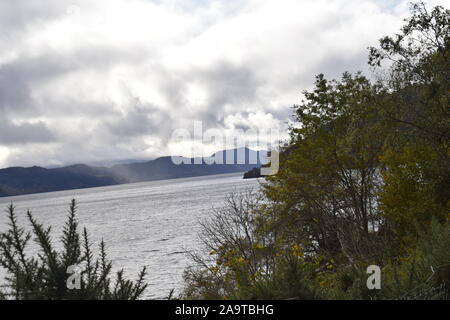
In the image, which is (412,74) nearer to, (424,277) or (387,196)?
(387,196)

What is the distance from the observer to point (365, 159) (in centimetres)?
2503

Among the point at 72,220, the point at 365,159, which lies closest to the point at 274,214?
the point at 365,159

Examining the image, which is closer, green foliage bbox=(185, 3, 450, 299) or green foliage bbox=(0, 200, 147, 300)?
green foliage bbox=(0, 200, 147, 300)

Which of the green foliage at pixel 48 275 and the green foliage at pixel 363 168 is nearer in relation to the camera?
the green foliage at pixel 48 275

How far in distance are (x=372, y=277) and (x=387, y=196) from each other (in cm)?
2132

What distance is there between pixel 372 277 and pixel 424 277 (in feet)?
5.02

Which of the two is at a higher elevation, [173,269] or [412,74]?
[412,74]

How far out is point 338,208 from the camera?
26.5m

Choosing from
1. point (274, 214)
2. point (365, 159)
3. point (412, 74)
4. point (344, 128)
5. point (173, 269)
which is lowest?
point (173, 269)

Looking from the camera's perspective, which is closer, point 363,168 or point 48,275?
point 48,275

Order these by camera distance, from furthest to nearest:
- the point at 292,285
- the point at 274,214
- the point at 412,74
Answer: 1. the point at 274,214
2. the point at 412,74
3. the point at 292,285

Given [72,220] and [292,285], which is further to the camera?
[292,285]
